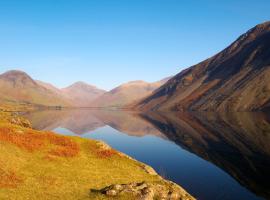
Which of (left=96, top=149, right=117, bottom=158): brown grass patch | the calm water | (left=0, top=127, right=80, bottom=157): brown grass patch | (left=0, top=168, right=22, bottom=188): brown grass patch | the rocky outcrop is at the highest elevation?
(left=0, top=127, right=80, bottom=157): brown grass patch

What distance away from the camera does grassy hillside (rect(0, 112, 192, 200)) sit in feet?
107

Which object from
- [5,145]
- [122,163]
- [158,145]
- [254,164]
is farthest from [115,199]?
[158,145]

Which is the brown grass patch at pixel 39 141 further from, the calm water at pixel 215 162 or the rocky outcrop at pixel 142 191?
the calm water at pixel 215 162

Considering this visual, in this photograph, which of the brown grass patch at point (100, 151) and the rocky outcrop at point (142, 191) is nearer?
the rocky outcrop at point (142, 191)

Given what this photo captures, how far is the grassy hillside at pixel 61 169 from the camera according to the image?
1287 inches

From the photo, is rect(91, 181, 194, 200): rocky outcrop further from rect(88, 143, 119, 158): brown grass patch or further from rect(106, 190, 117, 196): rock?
rect(88, 143, 119, 158): brown grass patch

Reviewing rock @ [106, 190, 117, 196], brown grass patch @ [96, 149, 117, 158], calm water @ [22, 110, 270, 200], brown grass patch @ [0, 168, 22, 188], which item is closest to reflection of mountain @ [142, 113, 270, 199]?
calm water @ [22, 110, 270, 200]

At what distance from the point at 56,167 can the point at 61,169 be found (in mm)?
927

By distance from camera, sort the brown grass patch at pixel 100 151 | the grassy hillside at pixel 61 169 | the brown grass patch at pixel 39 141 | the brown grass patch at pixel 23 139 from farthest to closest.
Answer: the brown grass patch at pixel 100 151, the brown grass patch at pixel 39 141, the brown grass patch at pixel 23 139, the grassy hillside at pixel 61 169

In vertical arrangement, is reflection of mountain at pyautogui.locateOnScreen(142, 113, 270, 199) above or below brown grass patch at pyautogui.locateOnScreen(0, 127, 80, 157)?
below

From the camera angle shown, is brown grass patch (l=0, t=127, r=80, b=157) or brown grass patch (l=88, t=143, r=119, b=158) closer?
brown grass patch (l=0, t=127, r=80, b=157)

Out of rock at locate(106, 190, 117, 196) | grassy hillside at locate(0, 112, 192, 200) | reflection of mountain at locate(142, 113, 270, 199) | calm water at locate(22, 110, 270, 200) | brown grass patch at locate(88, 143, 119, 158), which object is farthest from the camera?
reflection of mountain at locate(142, 113, 270, 199)

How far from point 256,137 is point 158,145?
→ 32056mm

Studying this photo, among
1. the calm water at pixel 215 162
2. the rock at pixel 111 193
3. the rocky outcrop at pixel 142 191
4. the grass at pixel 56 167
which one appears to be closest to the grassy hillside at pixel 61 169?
the grass at pixel 56 167
